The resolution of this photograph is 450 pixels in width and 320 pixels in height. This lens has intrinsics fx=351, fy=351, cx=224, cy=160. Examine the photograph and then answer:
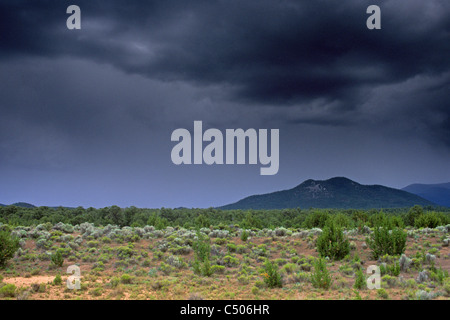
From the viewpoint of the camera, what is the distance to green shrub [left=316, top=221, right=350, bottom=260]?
18.2 meters

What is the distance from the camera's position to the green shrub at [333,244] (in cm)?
1821

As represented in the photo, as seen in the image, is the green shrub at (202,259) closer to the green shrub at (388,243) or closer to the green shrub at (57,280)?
the green shrub at (57,280)

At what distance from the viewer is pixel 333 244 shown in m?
18.4

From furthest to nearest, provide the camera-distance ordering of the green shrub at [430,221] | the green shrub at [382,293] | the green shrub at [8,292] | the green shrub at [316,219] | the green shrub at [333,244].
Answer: the green shrub at [316,219], the green shrub at [430,221], the green shrub at [333,244], the green shrub at [8,292], the green shrub at [382,293]

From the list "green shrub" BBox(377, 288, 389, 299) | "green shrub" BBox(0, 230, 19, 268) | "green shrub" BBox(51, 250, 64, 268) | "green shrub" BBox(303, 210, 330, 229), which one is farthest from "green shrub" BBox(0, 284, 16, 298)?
"green shrub" BBox(303, 210, 330, 229)

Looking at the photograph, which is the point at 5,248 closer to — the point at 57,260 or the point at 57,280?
the point at 57,260

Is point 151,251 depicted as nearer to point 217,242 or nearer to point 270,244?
point 217,242

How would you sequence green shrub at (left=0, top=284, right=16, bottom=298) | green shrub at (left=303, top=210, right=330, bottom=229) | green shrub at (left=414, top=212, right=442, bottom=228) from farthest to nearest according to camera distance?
green shrub at (left=303, top=210, right=330, bottom=229) < green shrub at (left=414, top=212, right=442, bottom=228) < green shrub at (left=0, top=284, right=16, bottom=298)

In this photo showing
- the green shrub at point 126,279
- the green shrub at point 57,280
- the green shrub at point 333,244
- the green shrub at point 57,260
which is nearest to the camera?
the green shrub at point 57,280

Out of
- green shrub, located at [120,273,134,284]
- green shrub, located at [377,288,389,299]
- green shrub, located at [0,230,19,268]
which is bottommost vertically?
green shrub, located at [120,273,134,284]

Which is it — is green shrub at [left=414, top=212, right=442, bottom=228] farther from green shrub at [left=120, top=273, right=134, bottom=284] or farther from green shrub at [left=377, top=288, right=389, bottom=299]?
green shrub at [left=120, top=273, right=134, bottom=284]

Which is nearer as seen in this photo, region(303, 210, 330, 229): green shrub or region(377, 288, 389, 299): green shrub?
region(377, 288, 389, 299): green shrub

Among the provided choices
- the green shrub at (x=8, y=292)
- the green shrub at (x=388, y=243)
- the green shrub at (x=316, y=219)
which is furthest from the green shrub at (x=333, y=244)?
the green shrub at (x=8, y=292)
